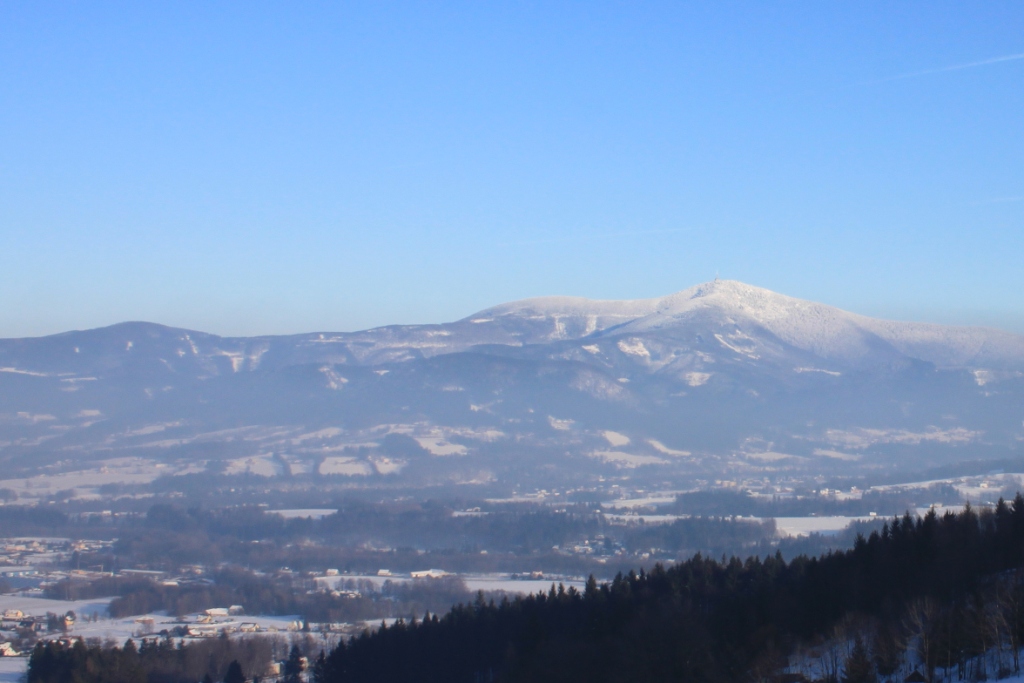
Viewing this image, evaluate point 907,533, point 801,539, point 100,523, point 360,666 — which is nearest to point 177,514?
point 100,523

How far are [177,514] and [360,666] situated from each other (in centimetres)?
8686

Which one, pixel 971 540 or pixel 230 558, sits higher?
pixel 971 540

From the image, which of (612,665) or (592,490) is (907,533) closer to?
(612,665)

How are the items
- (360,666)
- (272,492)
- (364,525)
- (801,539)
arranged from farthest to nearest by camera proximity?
(272,492) → (364,525) → (801,539) → (360,666)

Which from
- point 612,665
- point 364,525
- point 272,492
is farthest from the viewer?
point 272,492

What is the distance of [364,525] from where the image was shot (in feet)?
401

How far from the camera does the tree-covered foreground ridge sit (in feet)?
108

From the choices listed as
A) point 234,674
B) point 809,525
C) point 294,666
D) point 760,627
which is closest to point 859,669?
point 760,627

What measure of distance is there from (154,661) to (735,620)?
29776 mm

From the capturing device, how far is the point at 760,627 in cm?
3875

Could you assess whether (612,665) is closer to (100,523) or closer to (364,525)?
(364,525)

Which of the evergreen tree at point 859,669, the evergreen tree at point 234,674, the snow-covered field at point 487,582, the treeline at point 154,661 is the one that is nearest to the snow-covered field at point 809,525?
the snow-covered field at point 487,582

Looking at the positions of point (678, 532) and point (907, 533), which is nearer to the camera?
point (907, 533)

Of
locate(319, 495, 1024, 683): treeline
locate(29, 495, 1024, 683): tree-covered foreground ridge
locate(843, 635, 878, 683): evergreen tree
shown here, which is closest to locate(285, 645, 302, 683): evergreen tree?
locate(29, 495, 1024, 683): tree-covered foreground ridge
